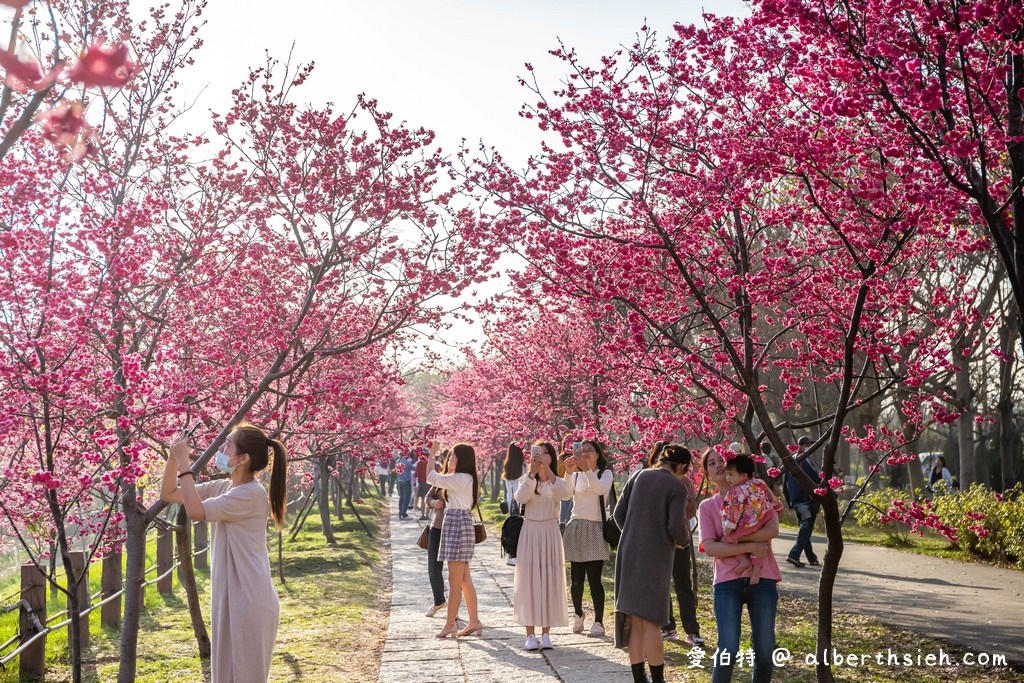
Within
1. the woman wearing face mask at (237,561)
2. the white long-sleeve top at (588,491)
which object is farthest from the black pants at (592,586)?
the woman wearing face mask at (237,561)

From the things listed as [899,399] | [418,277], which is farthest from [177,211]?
[899,399]

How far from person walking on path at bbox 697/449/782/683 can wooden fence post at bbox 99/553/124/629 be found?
7225mm

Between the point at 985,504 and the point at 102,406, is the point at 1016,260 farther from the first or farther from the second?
the point at 985,504

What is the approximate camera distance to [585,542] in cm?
1013

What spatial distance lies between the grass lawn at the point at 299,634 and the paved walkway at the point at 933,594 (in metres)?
5.57

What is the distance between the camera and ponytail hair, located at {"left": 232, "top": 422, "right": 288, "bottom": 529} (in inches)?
216

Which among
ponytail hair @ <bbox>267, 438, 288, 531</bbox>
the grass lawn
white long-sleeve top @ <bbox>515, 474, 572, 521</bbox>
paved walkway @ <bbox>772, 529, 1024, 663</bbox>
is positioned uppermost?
ponytail hair @ <bbox>267, 438, 288, 531</bbox>

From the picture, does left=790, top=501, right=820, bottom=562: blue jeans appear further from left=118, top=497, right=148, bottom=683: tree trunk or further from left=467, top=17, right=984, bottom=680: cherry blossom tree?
left=118, top=497, right=148, bottom=683: tree trunk

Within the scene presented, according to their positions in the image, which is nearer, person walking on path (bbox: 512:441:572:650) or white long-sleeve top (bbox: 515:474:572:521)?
person walking on path (bbox: 512:441:572:650)

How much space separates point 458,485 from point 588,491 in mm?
1340

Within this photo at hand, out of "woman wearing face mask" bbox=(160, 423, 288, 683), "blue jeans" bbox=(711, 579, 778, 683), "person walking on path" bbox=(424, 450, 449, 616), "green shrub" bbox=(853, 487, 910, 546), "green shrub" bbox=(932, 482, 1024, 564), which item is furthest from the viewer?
"green shrub" bbox=(853, 487, 910, 546)

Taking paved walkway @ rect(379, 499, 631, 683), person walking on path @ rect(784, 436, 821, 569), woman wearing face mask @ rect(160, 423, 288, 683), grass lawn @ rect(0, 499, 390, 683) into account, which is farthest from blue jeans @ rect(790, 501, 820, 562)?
woman wearing face mask @ rect(160, 423, 288, 683)

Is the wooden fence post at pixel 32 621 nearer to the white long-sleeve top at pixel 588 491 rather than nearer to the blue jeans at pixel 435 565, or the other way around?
the blue jeans at pixel 435 565

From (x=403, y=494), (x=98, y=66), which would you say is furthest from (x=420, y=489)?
(x=98, y=66)
